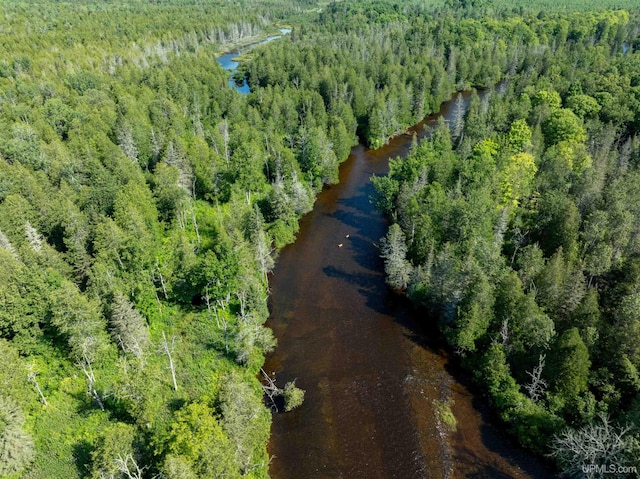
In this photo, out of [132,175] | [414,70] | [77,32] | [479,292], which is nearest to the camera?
[479,292]

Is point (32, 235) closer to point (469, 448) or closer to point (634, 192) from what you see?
point (469, 448)

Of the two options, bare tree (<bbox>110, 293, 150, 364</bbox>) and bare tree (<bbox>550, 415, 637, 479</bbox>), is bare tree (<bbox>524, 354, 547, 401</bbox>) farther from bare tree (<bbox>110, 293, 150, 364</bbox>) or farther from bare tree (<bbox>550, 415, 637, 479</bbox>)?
bare tree (<bbox>110, 293, 150, 364</bbox>)

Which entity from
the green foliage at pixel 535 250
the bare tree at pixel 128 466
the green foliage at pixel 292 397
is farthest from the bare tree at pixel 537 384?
the bare tree at pixel 128 466

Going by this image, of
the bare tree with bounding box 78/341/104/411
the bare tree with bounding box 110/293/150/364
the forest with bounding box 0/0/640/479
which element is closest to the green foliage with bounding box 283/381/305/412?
the forest with bounding box 0/0/640/479

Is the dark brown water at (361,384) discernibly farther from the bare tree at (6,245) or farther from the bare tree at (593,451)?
the bare tree at (6,245)

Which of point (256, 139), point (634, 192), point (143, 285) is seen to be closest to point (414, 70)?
point (256, 139)
